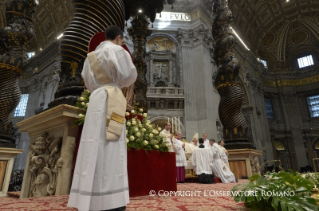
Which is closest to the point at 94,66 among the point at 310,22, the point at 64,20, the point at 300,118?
the point at 64,20

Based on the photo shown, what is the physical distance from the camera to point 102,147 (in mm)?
1648

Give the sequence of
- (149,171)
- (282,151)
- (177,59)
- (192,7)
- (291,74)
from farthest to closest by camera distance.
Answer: (291,74), (282,151), (192,7), (177,59), (149,171)

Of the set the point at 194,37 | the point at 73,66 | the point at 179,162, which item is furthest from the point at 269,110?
the point at 73,66

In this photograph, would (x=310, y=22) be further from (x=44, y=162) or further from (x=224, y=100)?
(x=44, y=162)

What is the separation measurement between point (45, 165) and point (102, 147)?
4.76ft

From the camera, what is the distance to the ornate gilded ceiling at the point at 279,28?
22.6 metres

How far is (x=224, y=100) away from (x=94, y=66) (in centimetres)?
485

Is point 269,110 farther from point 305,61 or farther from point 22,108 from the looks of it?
point 22,108

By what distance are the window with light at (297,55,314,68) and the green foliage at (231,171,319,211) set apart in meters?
28.9

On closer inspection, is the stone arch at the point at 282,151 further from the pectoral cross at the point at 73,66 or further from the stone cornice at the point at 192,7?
the pectoral cross at the point at 73,66

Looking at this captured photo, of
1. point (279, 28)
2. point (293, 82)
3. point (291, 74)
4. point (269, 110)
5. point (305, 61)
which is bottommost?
point (269, 110)

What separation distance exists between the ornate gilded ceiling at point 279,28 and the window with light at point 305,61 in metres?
0.50

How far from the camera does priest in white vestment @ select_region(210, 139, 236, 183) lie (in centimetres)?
557

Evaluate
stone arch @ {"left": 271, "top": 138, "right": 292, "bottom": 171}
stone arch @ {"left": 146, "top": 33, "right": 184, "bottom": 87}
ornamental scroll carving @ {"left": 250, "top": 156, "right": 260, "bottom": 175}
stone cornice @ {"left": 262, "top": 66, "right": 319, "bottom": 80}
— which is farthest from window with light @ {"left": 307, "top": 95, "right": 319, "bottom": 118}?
ornamental scroll carving @ {"left": 250, "top": 156, "right": 260, "bottom": 175}
